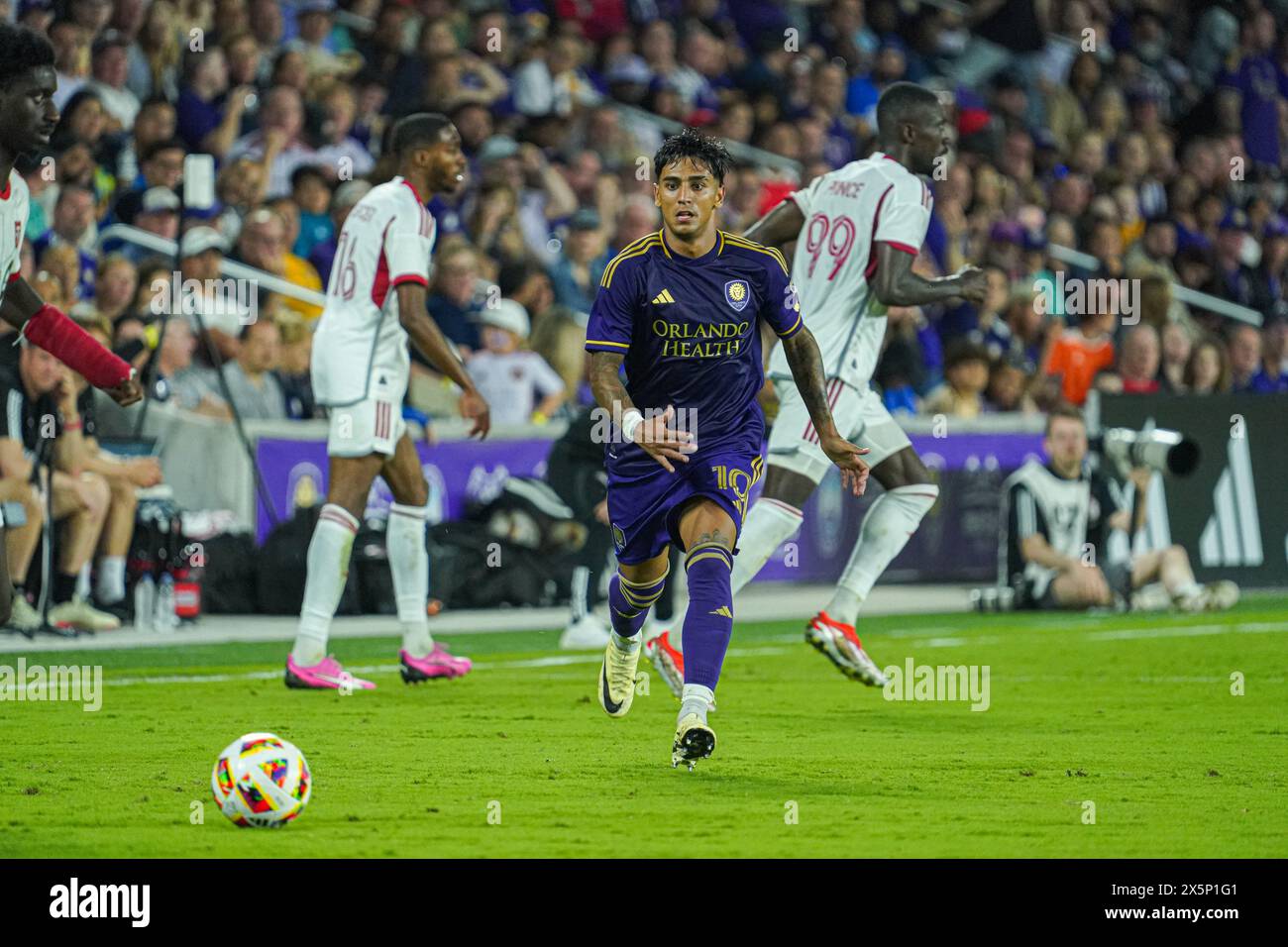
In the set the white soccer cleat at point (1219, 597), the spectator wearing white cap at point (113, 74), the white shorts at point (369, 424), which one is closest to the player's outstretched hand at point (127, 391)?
the white shorts at point (369, 424)

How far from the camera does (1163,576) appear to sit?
15688 millimetres

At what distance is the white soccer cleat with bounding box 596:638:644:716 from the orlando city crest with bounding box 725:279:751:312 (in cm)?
165

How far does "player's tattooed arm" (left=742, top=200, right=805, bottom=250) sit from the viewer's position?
1018 cm

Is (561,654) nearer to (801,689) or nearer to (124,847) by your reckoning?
(801,689)

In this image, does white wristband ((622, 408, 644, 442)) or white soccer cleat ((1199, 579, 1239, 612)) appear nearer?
white wristband ((622, 408, 644, 442))

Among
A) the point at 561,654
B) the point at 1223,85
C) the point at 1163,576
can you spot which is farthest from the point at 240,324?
the point at 1223,85

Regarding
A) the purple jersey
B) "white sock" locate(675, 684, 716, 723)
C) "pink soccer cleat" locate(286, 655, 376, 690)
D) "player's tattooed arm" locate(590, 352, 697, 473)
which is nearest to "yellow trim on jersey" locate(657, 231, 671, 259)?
the purple jersey

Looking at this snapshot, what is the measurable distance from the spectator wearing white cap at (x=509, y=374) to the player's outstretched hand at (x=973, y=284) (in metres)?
6.48

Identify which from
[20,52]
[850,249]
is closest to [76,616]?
[850,249]

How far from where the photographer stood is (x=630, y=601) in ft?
27.1

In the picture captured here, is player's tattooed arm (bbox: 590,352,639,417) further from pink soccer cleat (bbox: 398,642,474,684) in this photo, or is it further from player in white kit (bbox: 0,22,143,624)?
pink soccer cleat (bbox: 398,642,474,684)

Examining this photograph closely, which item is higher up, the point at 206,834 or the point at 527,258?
the point at 527,258

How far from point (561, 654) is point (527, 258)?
5.43 metres
